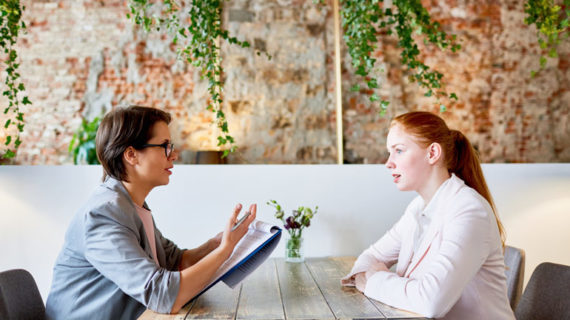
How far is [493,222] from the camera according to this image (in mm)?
1587

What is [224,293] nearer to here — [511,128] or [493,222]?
[493,222]

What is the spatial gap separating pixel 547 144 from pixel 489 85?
2.19ft

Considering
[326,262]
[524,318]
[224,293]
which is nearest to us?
[224,293]

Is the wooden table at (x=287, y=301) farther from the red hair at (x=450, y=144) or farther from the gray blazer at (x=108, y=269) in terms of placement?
the red hair at (x=450, y=144)

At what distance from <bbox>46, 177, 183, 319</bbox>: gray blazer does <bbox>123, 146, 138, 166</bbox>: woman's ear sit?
0.29 feet

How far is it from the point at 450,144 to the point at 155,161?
113cm

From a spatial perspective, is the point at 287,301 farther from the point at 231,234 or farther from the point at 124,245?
the point at 124,245

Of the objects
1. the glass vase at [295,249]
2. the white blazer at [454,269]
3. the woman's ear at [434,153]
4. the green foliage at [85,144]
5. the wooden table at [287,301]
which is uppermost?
the woman's ear at [434,153]

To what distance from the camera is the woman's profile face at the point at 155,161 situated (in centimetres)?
172

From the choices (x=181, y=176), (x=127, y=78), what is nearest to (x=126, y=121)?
(x=181, y=176)

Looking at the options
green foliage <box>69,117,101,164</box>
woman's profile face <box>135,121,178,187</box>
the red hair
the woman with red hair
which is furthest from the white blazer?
green foliage <box>69,117,101,164</box>

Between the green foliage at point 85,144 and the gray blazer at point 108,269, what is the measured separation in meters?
1.85

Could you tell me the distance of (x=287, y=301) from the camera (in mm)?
1604

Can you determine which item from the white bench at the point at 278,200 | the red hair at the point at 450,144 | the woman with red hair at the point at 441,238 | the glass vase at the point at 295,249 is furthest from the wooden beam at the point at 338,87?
the red hair at the point at 450,144
